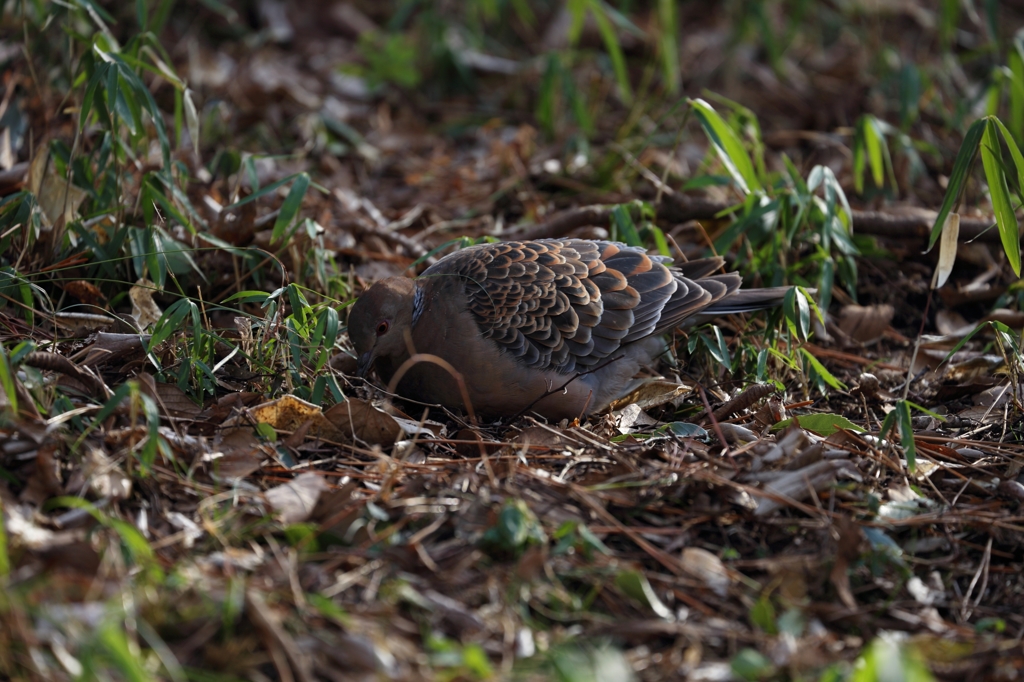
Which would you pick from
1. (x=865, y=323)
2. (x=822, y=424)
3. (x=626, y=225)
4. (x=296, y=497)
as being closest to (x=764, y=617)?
(x=822, y=424)

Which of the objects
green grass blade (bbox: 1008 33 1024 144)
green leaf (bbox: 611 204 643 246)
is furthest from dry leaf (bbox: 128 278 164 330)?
green grass blade (bbox: 1008 33 1024 144)

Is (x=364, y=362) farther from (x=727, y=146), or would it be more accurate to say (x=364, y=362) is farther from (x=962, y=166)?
(x=962, y=166)

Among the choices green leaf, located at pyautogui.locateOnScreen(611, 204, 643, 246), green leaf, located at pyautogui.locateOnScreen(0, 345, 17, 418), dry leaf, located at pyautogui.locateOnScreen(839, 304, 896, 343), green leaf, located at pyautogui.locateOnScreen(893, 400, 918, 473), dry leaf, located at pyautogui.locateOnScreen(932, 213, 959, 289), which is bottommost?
dry leaf, located at pyautogui.locateOnScreen(839, 304, 896, 343)

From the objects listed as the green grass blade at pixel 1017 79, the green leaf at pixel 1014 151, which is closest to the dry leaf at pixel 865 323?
the green leaf at pixel 1014 151

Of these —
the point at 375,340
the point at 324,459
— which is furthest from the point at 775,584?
the point at 375,340

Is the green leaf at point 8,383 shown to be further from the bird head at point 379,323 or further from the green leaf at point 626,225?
the green leaf at point 626,225

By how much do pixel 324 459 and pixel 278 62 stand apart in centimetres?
530

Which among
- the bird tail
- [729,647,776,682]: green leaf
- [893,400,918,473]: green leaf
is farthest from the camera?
the bird tail

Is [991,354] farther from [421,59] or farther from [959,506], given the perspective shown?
[421,59]

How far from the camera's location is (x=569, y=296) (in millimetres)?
4082

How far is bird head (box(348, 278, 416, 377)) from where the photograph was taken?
3816 millimetres

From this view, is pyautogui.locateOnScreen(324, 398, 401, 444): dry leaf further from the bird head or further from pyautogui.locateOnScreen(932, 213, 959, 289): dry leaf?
pyautogui.locateOnScreen(932, 213, 959, 289): dry leaf

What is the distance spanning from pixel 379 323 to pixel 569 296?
2.82 ft

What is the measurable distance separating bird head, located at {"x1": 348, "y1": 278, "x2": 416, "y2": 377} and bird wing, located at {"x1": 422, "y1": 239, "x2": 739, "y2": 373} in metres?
0.22
